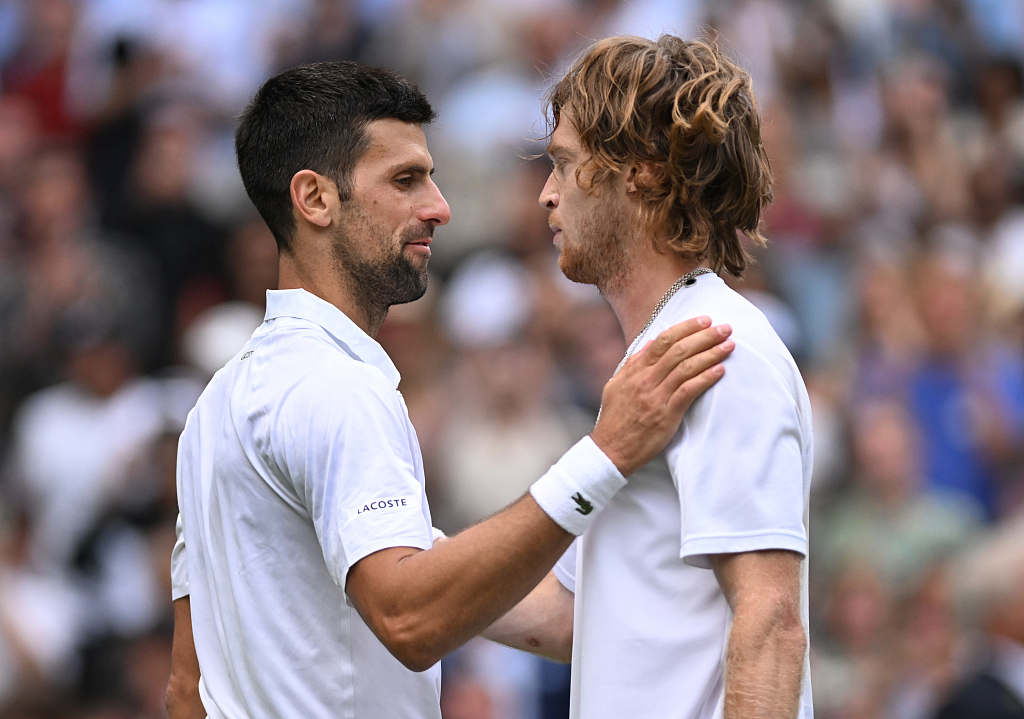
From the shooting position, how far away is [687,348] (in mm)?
2459

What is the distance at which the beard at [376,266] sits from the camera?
2986 millimetres

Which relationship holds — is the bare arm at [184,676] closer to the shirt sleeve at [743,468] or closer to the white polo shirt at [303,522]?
the white polo shirt at [303,522]

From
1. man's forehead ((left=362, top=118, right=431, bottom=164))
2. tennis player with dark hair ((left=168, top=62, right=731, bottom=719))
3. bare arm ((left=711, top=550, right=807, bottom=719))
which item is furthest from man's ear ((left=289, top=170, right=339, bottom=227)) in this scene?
bare arm ((left=711, top=550, right=807, bottom=719))

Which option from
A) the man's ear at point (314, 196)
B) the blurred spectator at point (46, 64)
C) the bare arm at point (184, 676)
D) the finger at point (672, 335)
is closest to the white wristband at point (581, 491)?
the finger at point (672, 335)

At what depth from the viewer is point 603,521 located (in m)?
2.62

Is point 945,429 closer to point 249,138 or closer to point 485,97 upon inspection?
point 485,97

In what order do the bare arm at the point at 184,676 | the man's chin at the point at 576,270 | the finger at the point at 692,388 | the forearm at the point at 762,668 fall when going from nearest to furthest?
the forearm at the point at 762,668 < the finger at the point at 692,388 < the man's chin at the point at 576,270 < the bare arm at the point at 184,676

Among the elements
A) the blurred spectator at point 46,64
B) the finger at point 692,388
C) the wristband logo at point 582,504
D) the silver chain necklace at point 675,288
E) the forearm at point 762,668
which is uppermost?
the blurred spectator at point 46,64

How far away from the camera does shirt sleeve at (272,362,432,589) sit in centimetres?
254

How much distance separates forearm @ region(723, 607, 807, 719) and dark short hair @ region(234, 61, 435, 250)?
137 cm

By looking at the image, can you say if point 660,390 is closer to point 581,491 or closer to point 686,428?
point 686,428

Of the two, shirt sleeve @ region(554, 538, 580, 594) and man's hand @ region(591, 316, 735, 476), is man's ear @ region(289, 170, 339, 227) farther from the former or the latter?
shirt sleeve @ region(554, 538, 580, 594)

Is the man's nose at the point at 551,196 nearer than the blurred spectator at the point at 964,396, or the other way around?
the man's nose at the point at 551,196

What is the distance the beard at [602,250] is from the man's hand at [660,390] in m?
0.27
